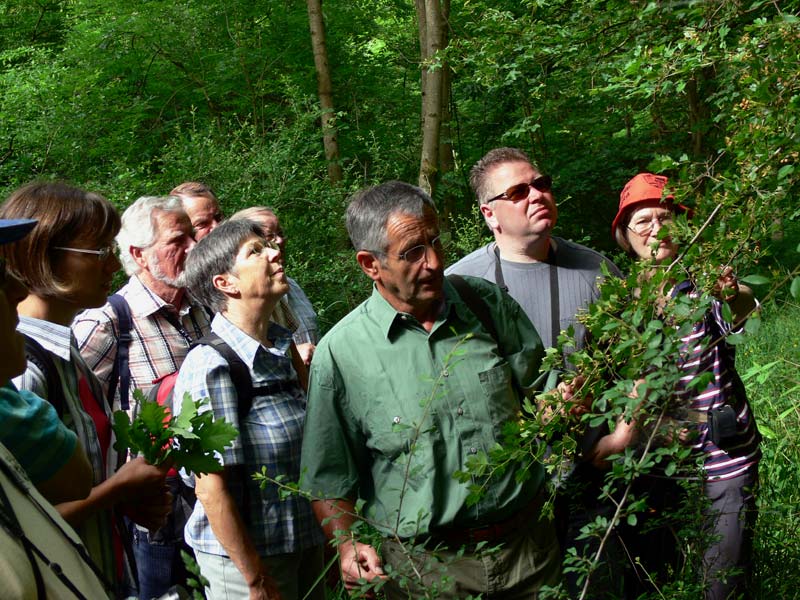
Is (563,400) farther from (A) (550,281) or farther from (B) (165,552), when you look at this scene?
(B) (165,552)

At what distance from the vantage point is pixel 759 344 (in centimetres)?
782

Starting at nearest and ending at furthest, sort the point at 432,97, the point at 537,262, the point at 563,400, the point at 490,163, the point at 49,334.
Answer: the point at 563,400, the point at 49,334, the point at 537,262, the point at 490,163, the point at 432,97

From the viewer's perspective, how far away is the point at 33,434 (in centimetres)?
206

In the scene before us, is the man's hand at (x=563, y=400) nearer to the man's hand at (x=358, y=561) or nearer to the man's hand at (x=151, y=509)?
the man's hand at (x=358, y=561)

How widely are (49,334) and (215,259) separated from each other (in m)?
1.02

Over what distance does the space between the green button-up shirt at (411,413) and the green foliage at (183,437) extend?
517 millimetres

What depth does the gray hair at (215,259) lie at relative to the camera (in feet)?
11.3

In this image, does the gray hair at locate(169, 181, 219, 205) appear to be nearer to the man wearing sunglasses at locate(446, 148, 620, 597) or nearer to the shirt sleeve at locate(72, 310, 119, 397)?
the shirt sleeve at locate(72, 310, 119, 397)

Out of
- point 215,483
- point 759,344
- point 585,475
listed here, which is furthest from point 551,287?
point 759,344

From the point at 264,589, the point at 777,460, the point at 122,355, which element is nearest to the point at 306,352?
the point at 122,355

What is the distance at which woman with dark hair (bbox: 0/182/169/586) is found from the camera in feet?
7.73

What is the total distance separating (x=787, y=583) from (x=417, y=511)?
1.71 meters

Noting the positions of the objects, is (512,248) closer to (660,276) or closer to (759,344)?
(660,276)

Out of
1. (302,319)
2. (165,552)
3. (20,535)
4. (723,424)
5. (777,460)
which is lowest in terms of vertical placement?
(777,460)
